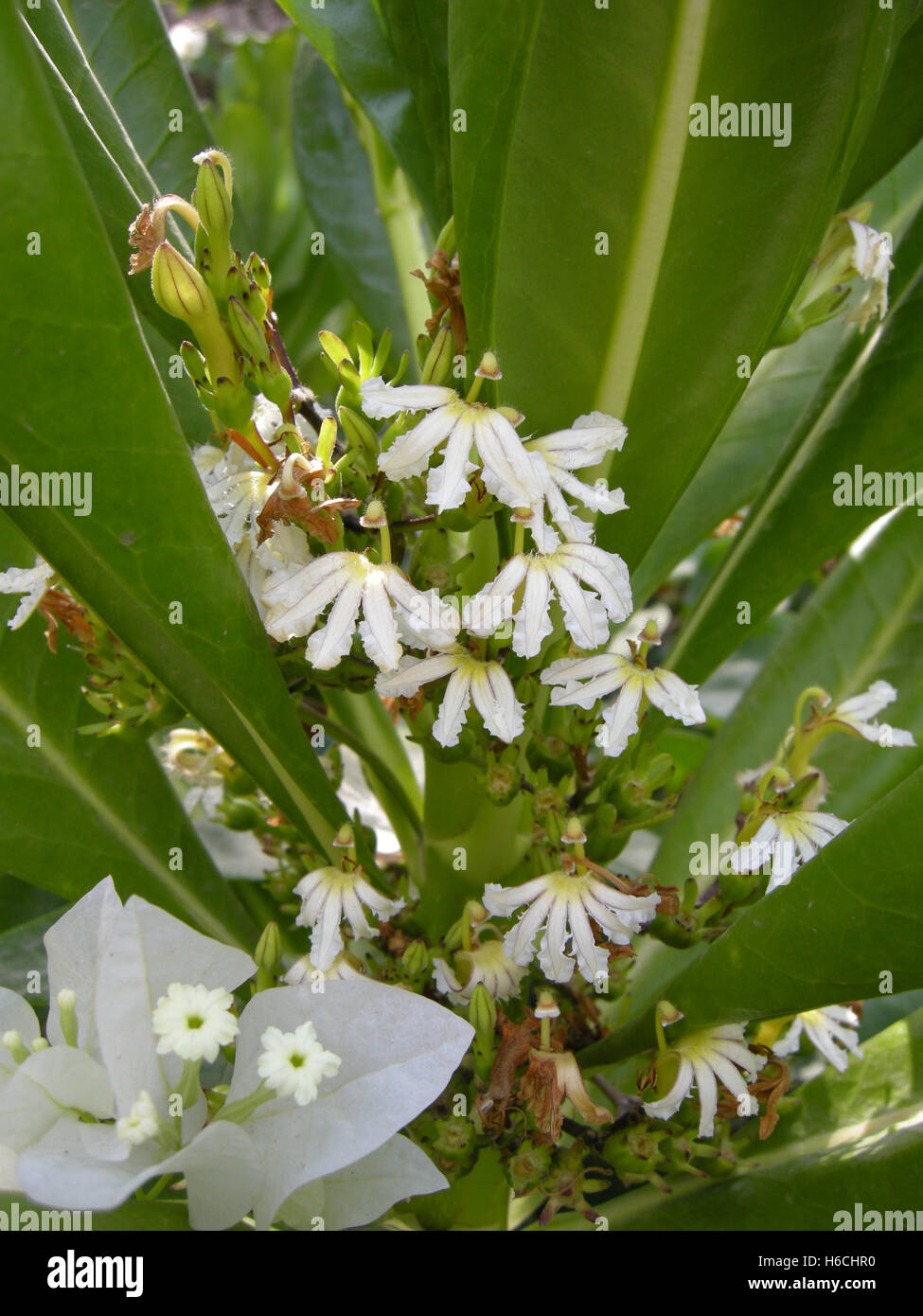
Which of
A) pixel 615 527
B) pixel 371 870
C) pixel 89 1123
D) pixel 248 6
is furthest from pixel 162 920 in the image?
pixel 248 6

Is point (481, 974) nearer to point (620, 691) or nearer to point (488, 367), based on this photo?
point (620, 691)

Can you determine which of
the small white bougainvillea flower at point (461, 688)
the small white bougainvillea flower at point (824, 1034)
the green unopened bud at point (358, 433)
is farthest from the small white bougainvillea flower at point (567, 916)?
the green unopened bud at point (358, 433)

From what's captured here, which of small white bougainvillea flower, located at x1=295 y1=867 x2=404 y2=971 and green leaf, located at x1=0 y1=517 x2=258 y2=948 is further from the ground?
green leaf, located at x1=0 y1=517 x2=258 y2=948

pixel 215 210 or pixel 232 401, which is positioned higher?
pixel 215 210

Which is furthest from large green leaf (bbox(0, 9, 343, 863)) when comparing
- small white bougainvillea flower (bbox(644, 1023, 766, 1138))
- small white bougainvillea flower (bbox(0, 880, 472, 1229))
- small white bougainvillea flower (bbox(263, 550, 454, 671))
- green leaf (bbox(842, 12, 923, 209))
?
green leaf (bbox(842, 12, 923, 209))

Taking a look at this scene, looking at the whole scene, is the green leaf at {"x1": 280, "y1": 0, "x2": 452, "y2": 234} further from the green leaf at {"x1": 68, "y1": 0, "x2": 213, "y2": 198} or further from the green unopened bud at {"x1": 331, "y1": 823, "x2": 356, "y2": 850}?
the green unopened bud at {"x1": 331, "y1": 823, "x2": 356, "y2": 850}

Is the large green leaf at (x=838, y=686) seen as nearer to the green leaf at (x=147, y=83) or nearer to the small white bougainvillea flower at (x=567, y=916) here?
the small white bougainvillea flower at (x=567, y=916)

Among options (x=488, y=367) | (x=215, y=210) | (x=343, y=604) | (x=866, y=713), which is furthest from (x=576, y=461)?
(x=866, y=713)
